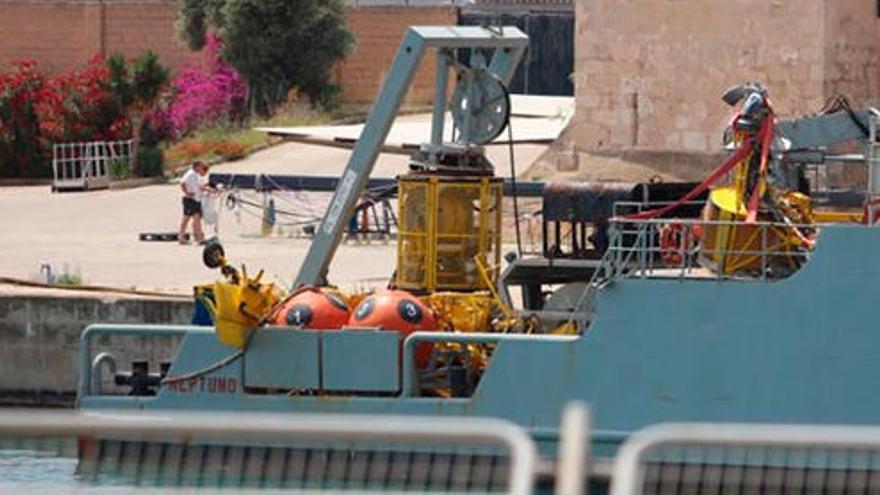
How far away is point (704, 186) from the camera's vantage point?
18203 millimetres

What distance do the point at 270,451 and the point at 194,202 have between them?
2161 centimetres

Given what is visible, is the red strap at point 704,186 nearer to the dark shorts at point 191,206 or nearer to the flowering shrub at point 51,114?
the dark shorts at point 191,206

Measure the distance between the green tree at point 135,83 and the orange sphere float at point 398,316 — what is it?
91.5 feet

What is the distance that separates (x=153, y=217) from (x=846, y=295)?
74.8 ft

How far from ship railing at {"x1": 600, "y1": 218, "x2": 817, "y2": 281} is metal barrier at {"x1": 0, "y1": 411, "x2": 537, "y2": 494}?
330 centimetres

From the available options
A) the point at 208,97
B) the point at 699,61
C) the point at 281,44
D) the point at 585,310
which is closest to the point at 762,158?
the point at 585,310

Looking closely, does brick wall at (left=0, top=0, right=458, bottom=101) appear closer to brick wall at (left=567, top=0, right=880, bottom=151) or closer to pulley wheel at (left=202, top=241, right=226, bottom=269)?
brick wall at (left=567, top=0, right=880, bottom=151)

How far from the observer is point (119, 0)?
56.7 m

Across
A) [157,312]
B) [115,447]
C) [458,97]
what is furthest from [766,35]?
[115,447]

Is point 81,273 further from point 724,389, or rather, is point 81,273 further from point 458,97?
point 724,389

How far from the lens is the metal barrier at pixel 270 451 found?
8.16m

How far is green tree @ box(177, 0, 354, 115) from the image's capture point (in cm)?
5209

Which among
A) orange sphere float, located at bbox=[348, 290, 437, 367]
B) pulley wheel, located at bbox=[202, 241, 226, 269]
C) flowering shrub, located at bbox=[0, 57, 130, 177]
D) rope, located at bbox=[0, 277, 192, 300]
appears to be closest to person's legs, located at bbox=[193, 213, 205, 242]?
rope, located at bbox=[0, 277, 192, 300]

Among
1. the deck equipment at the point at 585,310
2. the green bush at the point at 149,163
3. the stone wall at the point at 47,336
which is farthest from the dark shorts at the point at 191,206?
the deck equipment at the point at 585,310
